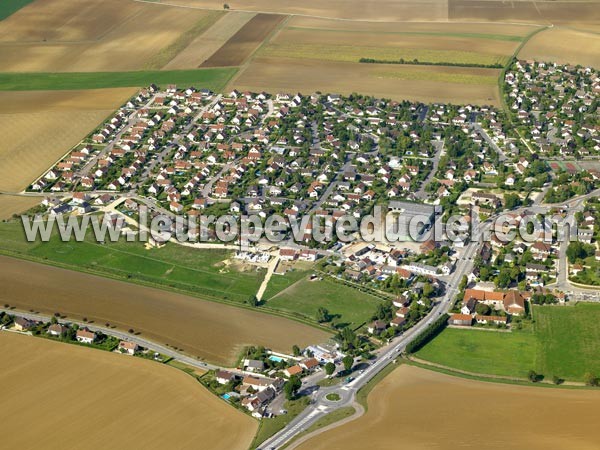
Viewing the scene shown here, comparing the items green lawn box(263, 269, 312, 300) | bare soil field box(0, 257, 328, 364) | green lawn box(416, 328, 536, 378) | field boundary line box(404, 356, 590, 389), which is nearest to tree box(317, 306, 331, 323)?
bare soil field box(0, 257, 328, 364)

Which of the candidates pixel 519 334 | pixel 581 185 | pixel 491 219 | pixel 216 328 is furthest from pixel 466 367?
pixel 581 185

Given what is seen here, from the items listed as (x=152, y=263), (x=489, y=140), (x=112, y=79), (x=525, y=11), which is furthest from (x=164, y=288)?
(x=525, y=11)

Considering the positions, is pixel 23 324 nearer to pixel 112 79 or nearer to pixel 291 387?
pixel 291 387

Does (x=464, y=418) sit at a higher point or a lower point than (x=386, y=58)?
lower

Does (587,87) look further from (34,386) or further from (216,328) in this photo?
(34,386)

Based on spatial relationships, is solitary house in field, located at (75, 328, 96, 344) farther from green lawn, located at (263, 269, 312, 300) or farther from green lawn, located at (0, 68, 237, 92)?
green lawn, located at (0, 68, 237, 92)

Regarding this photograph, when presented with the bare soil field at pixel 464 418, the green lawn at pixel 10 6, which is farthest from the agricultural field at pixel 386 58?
the bare soil field at pixel 464 418

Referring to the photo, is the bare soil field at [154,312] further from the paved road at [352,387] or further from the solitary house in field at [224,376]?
the paved road at [352,387]
